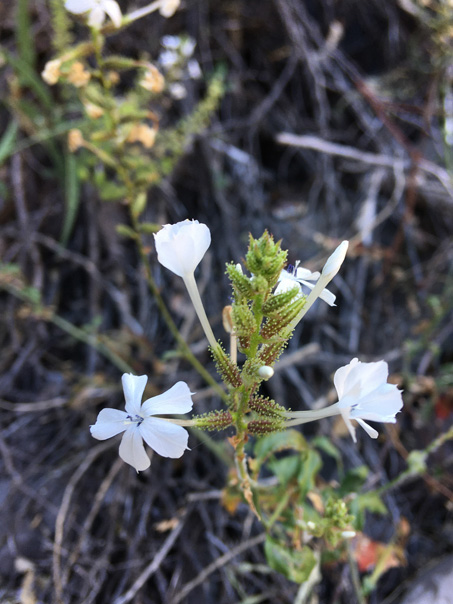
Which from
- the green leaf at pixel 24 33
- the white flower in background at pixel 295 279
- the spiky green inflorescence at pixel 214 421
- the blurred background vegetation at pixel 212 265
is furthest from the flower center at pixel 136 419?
the green leaf at pixel 24 33

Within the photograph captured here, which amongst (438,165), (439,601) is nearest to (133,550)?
(439,601)

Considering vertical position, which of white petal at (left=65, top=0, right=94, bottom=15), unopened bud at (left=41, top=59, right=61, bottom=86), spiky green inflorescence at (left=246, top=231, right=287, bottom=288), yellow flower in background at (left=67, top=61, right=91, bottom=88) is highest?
white petal at (left=65, top=0, right=94, bottom=15)

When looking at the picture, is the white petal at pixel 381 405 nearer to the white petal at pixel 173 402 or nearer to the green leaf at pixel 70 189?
the white petal at pixel 173 402

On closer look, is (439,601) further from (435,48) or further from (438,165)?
(435,48)

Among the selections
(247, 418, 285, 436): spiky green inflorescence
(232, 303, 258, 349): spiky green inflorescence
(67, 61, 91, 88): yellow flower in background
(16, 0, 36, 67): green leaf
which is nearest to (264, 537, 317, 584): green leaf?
(247, 418, 285, 436): spiky green inflorescence

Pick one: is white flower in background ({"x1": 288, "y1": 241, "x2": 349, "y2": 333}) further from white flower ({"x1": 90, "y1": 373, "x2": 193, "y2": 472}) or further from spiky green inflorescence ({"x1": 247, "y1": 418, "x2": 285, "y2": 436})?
white flower ({"x1": 90, "y1": 373, "x2": 193, "y2": 472})

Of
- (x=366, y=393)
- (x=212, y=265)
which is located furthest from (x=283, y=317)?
(x=212, y=265)
